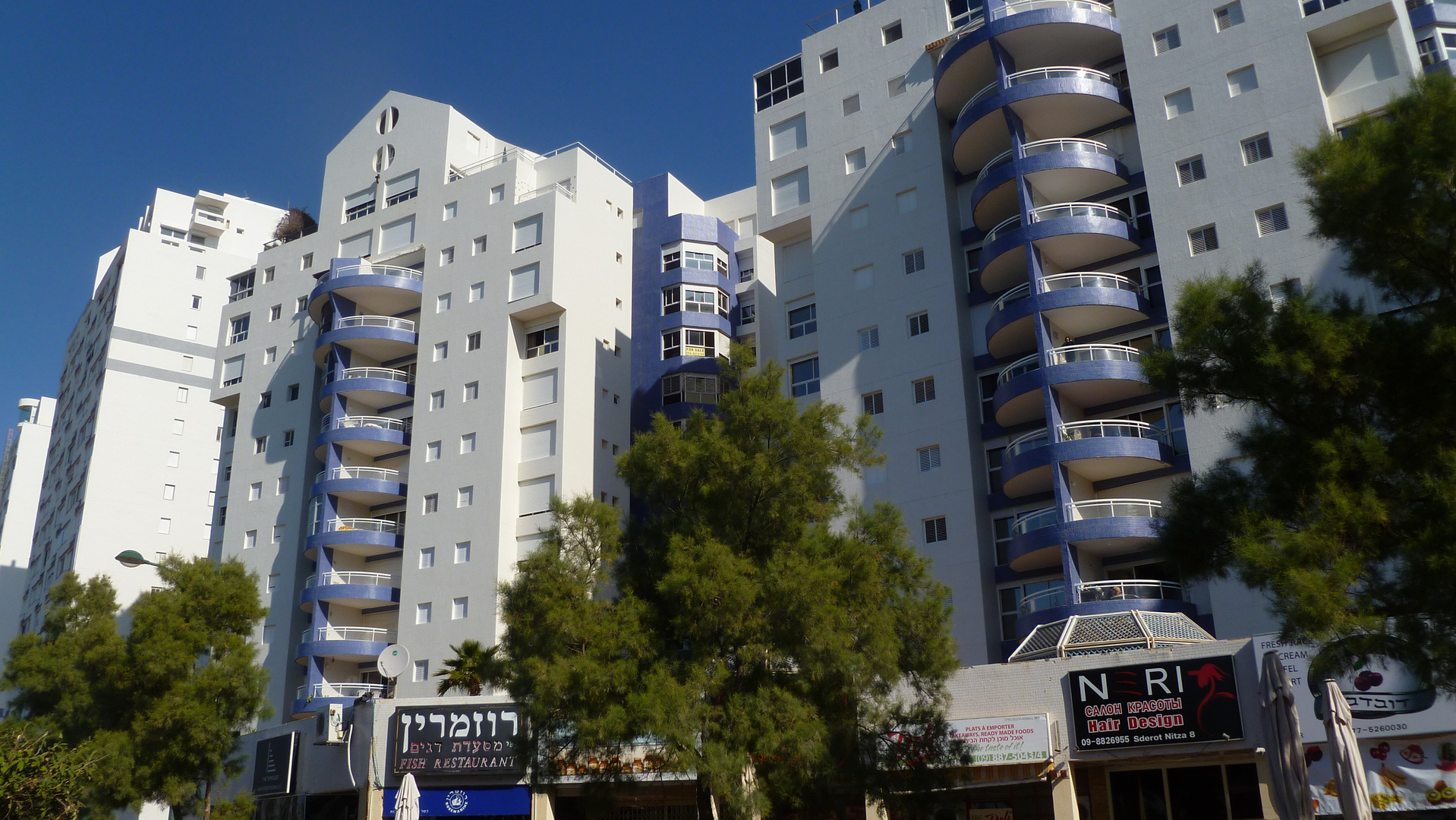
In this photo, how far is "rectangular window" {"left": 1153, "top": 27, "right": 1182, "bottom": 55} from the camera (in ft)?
131

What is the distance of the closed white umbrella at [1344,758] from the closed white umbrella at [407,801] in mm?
19524

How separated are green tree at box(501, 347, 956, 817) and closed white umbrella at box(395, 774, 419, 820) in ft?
22.9

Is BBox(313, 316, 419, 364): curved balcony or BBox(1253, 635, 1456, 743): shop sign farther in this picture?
BBox(313, 316, 419, 364): curved balcony

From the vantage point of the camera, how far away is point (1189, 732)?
25.0 m

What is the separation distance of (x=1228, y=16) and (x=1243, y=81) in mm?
2694

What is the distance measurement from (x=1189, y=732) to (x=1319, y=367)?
1252 cm

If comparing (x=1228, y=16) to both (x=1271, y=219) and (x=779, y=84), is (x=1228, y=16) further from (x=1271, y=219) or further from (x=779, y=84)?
(x=779, y=84)

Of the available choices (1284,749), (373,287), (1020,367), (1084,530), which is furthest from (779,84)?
(1284,749)

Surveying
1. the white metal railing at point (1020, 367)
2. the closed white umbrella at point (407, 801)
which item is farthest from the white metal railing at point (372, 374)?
the closed white umbrella at point (407, 801)

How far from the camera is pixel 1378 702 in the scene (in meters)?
23.4

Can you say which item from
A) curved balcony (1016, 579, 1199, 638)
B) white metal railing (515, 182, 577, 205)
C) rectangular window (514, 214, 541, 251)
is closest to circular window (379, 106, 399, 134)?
white metal railing (515, 182, 577, 205)

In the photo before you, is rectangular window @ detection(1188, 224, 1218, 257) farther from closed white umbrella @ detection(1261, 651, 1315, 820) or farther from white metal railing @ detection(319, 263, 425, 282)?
white metal railing @ detection(319, 263, 425, 282)

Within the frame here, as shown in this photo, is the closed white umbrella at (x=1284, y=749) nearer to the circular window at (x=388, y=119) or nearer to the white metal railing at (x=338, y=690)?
the white metal railing at (x=338, y=690)

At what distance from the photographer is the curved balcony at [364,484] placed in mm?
53312
